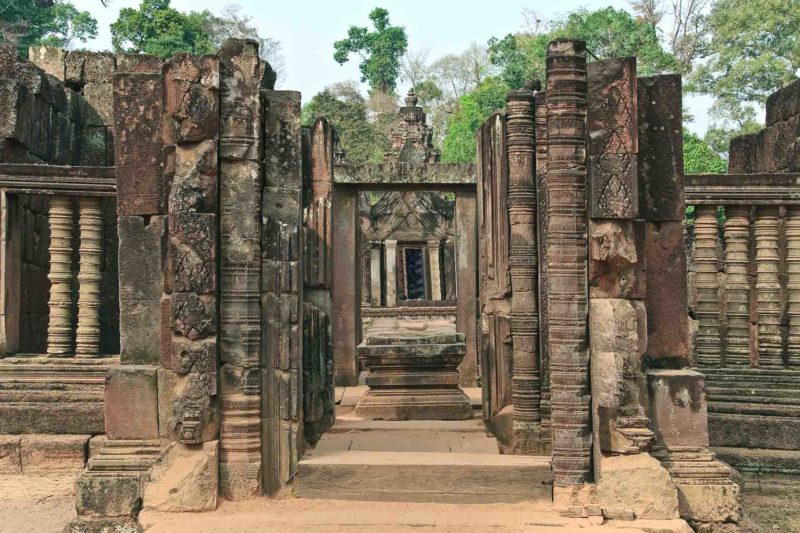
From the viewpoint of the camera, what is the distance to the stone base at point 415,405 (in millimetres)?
7754

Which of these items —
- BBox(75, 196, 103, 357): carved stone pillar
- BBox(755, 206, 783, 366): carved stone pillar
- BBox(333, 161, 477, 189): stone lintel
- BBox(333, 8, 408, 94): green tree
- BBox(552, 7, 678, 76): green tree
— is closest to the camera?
BBox(755, 206, 783, 366): carved stone pillar

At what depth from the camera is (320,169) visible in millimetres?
6281

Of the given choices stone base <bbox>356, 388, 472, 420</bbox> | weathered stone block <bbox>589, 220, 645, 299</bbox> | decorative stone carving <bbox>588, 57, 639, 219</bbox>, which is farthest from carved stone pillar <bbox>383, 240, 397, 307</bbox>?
decorative stone carving <bbox>588, 57, 639, 219</bbox>

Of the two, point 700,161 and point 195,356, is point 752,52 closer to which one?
point 700,161

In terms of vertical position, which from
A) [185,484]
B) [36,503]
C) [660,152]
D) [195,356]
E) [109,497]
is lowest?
[36,503]

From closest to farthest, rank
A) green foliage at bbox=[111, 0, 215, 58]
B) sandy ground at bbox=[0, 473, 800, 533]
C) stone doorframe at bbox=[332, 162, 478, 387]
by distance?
1. sandy ground at bbox=[0, 473, 800, 533]
2. stone doorframe at bbox=[332, 162, 478, 387]
3. green foliage at bbox=[111, 0, 215, 58]

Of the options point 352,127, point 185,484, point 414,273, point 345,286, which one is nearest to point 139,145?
point 185,484

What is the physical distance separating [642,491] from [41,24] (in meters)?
35.5

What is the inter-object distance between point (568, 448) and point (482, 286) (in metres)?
2.18

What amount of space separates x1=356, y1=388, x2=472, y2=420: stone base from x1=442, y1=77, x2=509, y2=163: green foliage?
25918mm

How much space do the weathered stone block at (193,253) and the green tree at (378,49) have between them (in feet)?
155

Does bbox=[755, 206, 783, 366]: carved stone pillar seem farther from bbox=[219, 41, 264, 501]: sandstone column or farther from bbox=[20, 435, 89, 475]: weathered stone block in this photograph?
bbox=[20, 435, 89, 475]: weathered stone block

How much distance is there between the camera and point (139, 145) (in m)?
5.46

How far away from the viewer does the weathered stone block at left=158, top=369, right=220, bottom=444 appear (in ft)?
16.6
